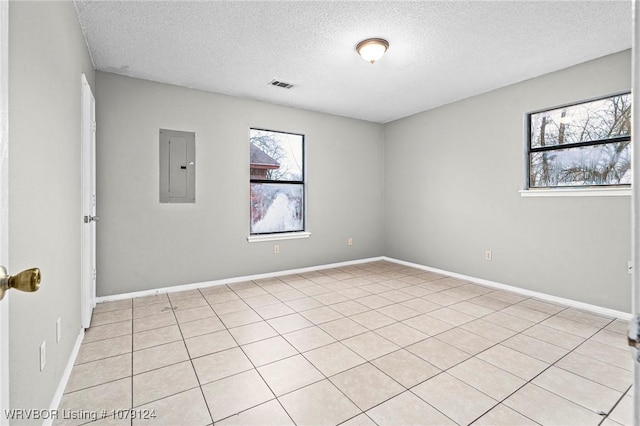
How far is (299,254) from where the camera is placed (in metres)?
4.77

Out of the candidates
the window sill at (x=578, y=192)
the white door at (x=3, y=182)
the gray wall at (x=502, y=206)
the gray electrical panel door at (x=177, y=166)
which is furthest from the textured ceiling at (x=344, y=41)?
the white door at (x=3, y=182)

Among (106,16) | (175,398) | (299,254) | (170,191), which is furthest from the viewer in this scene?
(299,254)

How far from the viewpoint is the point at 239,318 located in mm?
2939

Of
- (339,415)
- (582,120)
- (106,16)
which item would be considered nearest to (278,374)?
(339,415)

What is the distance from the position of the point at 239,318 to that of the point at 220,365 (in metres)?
0.84

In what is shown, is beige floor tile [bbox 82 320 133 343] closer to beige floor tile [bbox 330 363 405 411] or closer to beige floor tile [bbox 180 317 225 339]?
beige floor tile [bbox 180 317 225 339]

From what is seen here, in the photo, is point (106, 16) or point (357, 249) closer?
point (106, 16)

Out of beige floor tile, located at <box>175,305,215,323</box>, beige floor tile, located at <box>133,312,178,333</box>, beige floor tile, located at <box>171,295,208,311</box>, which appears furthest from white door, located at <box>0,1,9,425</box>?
beige floor tile, located at <box>171,295,208,311</box>

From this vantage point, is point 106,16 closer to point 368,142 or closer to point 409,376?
point 409,376

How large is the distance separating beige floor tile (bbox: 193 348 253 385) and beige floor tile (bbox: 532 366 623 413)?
1.86m

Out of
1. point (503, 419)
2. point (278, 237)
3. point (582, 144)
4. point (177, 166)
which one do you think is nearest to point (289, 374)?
point (503, 419)

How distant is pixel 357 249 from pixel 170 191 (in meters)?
3.09

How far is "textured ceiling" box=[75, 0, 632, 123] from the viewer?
7.64 ft

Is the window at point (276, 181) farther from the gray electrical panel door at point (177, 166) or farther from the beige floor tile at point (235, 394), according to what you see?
the beige floor tile at point (235, 394)
